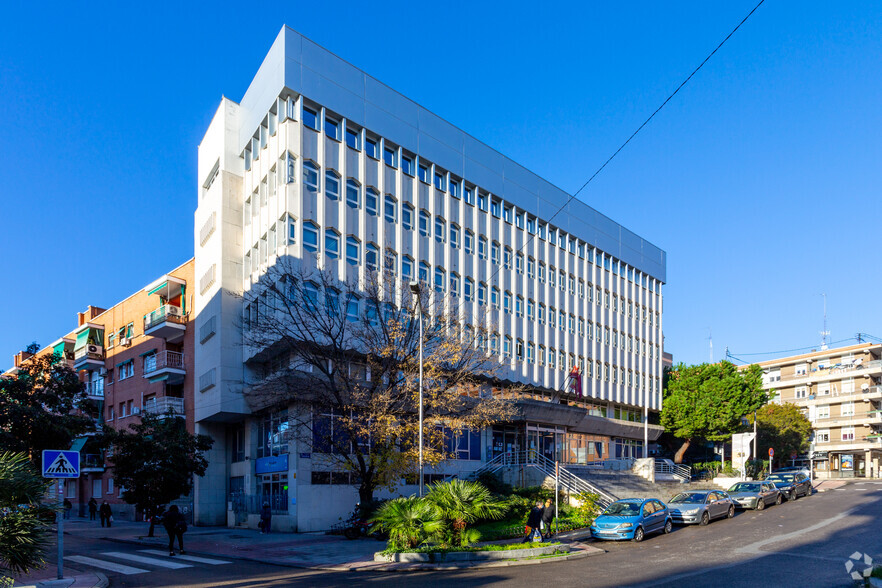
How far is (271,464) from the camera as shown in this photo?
106ft

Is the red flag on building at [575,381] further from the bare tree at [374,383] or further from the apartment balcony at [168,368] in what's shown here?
the apartment balcony at [168,368]

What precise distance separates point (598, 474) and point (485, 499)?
19.2m

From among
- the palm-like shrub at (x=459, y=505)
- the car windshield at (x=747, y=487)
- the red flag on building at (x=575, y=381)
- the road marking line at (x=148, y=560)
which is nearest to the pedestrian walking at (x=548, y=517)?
the palm-like shrub at (x=459, y=505)

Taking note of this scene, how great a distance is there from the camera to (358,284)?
107ft

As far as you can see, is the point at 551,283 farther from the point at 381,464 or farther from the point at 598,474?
the point at 381,464

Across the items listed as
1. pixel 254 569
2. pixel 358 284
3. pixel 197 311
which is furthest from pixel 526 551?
pixel 197 311

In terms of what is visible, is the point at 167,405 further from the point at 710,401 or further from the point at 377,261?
the point at 710,401

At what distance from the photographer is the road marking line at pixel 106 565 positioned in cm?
1780

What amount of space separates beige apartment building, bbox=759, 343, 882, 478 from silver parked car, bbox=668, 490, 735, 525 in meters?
56.7

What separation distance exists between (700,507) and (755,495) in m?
6.64

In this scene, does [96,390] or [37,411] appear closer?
[37,411]

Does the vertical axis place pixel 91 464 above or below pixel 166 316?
below

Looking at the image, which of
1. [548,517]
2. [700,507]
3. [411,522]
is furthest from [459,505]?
[700,507]

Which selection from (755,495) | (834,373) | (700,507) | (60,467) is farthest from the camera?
(834,373)
